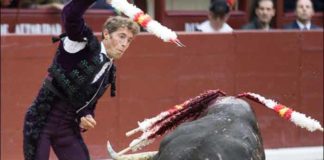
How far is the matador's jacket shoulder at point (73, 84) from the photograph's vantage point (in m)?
4.15

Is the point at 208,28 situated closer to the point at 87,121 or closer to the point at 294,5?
the point at 294,5

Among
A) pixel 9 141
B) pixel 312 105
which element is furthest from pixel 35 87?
pixel 312 105

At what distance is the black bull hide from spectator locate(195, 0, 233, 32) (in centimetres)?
452

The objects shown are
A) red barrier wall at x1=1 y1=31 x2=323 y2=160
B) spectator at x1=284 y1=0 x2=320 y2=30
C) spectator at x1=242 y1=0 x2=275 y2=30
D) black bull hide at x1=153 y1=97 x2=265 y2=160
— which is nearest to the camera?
black bull hide at x1=153 y1=97 x2=265 y2=160

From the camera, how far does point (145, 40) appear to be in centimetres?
761

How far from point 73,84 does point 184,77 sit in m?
3.80

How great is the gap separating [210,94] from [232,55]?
4.28 m

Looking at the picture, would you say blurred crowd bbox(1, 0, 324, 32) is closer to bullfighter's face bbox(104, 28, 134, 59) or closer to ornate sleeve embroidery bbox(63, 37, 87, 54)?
bullfighter's face bbox(104, 28, 134, 59)

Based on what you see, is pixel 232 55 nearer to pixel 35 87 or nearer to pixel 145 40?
pixel 145 40

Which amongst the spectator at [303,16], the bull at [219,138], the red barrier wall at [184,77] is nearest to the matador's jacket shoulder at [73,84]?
the bull at [219,138]

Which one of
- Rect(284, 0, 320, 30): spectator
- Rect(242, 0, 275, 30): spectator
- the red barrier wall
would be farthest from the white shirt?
Rect(284, 0, 320, 30): spectator

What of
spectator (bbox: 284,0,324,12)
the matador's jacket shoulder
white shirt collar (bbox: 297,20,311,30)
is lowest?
spectator (bbox: 284,0,324,12)

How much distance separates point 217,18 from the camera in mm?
8234

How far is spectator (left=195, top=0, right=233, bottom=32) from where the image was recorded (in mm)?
8102
